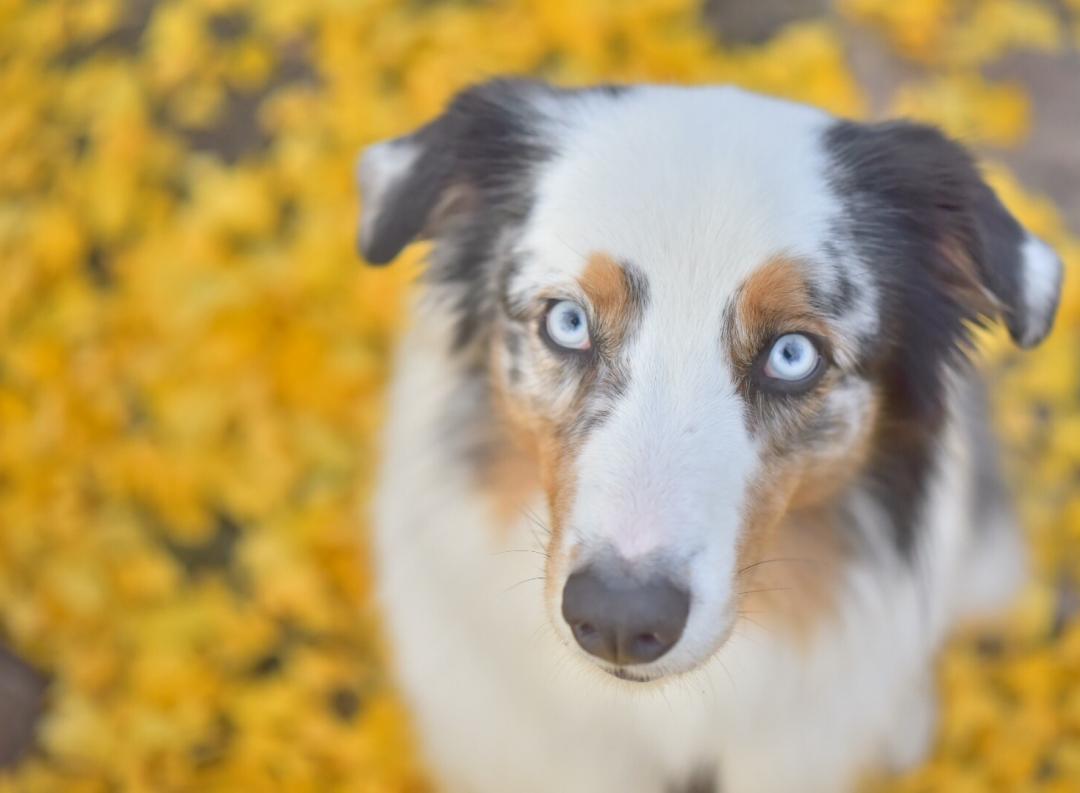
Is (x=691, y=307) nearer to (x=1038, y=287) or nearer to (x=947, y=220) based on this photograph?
(x=947, y=220)

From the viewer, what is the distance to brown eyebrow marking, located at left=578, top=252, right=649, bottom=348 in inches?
71.6

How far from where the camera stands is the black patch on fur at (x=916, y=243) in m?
1.95

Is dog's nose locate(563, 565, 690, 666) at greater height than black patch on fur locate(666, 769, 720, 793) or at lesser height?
greater

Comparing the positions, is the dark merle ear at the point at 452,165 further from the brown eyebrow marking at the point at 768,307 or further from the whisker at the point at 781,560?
the whisker at the point at 781,560

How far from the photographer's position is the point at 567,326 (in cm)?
195

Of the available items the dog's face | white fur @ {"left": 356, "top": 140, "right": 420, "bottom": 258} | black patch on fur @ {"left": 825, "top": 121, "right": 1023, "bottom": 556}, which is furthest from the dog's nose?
white fur @ {"left": 356, "top": 140, "right": 420, "bottom": 258}

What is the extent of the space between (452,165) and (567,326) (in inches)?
18.1

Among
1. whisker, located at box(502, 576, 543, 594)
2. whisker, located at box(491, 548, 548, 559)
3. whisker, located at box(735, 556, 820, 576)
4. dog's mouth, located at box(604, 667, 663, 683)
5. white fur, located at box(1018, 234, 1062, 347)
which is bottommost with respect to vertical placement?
dog's mouth, located at box(604, 667, 663, 683)

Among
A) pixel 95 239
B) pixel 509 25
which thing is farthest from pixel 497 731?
pixel 509 25

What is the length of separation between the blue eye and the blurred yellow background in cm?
143

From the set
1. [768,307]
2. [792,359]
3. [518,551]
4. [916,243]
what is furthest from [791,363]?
[518,551]

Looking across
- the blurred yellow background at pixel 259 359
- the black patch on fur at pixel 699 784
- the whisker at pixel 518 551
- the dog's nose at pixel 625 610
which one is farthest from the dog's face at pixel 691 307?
the blurred yellow background at pixel 259 359

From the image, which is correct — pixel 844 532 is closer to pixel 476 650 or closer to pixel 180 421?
pixel 476 650

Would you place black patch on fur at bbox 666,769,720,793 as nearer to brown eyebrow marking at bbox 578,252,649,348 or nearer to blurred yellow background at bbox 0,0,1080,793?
blurred yellow background at bbox 0,0,1080,793
